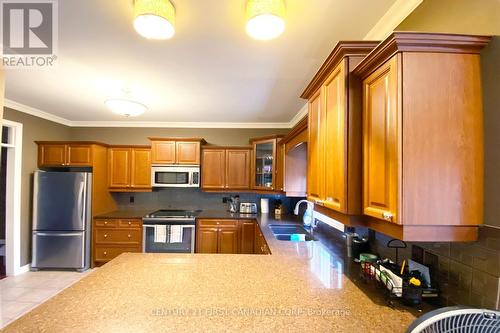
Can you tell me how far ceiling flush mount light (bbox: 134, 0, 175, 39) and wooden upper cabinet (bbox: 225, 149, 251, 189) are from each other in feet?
9.31

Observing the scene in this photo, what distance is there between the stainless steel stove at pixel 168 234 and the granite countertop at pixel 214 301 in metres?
2.10

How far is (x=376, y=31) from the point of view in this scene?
1.58 m

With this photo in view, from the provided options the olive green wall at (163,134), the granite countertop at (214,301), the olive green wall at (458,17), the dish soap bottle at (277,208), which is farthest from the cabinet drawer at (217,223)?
the olive green wall at (458,17)

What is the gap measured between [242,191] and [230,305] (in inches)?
122

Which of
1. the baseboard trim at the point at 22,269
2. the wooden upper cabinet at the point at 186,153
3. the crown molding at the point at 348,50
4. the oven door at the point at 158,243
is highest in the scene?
the crown molding at the point at 348,50

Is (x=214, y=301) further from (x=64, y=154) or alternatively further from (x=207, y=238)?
(x=64, y=154)

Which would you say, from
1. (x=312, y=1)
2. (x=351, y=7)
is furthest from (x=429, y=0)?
(x=312, y=1)

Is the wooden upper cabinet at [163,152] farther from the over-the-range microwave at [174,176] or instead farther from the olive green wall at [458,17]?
the olive green wall at [458,17]

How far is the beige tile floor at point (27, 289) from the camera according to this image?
266 cm

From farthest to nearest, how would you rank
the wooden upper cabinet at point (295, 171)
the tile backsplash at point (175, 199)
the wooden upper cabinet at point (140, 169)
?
the tile backsplash at point (175, 199) → the wooden upper cabinet at point (140, 169) → the wooden upper cabinet at point (295, 171)

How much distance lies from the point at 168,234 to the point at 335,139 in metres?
3.17

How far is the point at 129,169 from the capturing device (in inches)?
163

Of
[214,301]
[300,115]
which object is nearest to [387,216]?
[214,301]

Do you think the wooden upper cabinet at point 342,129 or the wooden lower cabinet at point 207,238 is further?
the wooden lower cabinet at point 207,238
